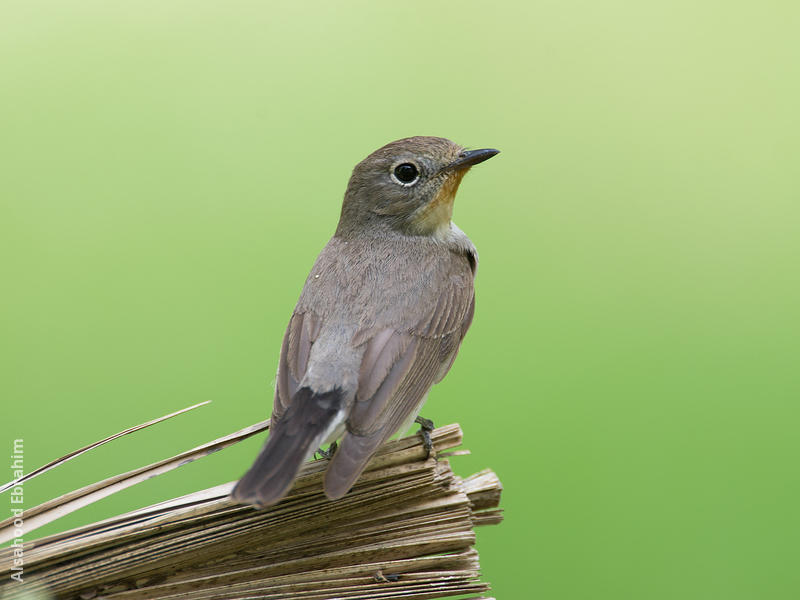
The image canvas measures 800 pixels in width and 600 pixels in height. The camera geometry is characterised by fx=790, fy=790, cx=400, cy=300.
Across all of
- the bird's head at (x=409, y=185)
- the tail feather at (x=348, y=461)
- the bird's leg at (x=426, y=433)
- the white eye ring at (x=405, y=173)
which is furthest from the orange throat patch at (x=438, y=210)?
the tail feather at (x=348, y=461)

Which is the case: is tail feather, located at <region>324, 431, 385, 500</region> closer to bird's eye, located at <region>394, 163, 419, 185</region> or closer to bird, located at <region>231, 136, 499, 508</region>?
bird, located at <region>231, 136, 499, 508</region>

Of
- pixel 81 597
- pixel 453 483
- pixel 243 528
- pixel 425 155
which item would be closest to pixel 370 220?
pixel 425 155

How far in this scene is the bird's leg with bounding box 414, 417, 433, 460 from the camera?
3220 mm

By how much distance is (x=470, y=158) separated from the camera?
4129mm

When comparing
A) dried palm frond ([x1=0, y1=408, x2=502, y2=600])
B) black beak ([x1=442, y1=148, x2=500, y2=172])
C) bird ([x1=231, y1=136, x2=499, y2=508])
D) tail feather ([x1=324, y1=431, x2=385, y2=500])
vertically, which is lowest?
dried palm frond ([x1=0, y1=408, x2=502, y2=600])

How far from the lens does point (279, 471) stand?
107 inches

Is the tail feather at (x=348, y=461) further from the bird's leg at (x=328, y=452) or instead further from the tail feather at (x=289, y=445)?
the bird's leg at (x=328, y=452)

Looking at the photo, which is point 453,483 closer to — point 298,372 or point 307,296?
point 298,372

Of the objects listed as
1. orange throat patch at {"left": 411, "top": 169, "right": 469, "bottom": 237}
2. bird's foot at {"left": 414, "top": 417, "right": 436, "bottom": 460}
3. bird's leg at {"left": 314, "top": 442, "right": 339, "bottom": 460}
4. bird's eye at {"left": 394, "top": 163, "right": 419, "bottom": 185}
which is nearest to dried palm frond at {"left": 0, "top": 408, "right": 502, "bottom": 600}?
bird's foot at {"left": 414, "top": 417, "right": 436, "bottom": 460}

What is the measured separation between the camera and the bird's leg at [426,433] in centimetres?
322

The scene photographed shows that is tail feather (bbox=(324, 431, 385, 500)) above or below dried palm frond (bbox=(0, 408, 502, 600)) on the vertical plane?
above

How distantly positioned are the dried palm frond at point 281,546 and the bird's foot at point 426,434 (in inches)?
1.4

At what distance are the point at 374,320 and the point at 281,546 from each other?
4.00 feet

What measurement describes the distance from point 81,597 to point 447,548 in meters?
1.28
